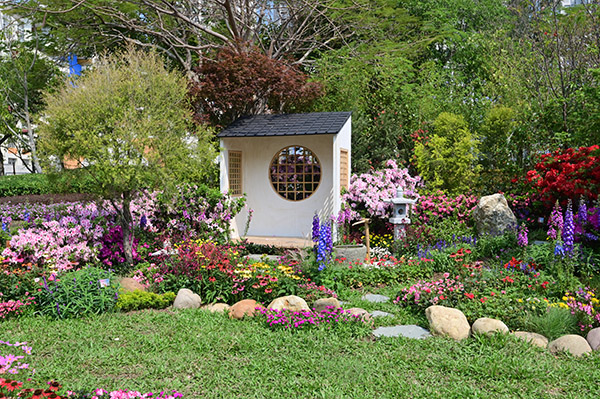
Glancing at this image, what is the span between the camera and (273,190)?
34.0ft

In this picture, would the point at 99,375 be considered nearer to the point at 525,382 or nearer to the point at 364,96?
the point at 525,382

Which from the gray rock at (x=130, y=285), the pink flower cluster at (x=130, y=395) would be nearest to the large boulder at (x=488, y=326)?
the pink flower cluster at (x=130, y=395)

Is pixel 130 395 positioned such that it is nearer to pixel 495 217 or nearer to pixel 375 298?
pixel 375 298

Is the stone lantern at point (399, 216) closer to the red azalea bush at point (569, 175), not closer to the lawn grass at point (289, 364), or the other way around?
the red azalea bush at point (569, 175)

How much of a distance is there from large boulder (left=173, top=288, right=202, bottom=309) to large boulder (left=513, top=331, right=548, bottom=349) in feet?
11.7

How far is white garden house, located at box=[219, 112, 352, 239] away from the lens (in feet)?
32.1

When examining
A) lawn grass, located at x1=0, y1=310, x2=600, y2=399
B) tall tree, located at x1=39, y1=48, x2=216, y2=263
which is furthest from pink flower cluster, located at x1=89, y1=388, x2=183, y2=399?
tall tree, located at x1=39, y1=48, x2=216, y2=263

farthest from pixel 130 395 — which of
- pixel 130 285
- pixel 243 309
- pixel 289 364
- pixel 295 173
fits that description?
pixel 295 173

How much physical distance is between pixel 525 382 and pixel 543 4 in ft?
28.1

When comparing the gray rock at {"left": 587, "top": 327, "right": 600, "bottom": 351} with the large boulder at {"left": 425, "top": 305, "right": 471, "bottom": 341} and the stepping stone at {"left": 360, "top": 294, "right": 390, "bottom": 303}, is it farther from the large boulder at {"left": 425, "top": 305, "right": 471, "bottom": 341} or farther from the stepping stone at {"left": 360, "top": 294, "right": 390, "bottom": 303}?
the stepping stone at {"left": 360, "top": 294, "right": 390, "bottom": 303}

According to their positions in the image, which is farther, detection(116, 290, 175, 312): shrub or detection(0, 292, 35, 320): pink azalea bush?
detection(116, 290, 175, 312): shrub

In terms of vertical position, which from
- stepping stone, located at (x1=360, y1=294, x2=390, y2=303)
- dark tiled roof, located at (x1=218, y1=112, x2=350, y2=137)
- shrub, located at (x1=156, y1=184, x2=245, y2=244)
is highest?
dark tiled roof, located at (x1=218, y1=112, x2=350, y2=137)

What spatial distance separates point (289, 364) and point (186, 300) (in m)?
2.18

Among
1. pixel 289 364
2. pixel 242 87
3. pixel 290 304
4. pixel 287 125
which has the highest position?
pixel 242 87
